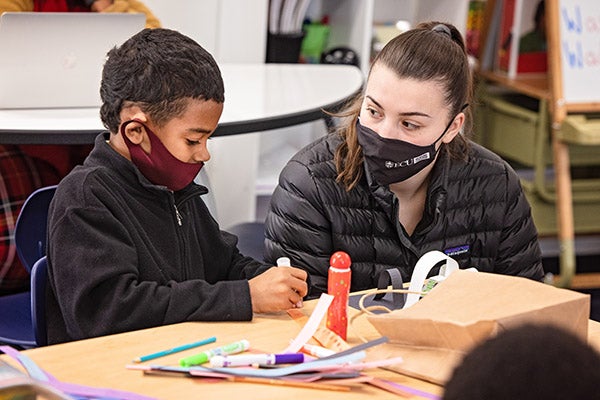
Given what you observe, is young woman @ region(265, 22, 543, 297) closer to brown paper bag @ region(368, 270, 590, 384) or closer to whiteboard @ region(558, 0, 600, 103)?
brown paper bag @ region(368, 270, 590, 384)

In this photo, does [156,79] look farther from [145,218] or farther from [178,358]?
[178,358]

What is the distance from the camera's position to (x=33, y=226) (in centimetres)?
208

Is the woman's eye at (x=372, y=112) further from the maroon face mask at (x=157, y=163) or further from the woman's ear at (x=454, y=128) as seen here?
the maroon face mask at (x=157, y=163)

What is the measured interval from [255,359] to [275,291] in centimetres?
24

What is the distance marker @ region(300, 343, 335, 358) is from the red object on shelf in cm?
7

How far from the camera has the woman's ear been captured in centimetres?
215

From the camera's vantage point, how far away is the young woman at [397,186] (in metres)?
2.04

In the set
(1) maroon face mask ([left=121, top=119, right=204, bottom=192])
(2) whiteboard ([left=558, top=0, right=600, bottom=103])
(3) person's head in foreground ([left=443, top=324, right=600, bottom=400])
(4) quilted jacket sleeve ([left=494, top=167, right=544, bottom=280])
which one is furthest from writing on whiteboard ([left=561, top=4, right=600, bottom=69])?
(3) person's head in foreground ([left=443, top=324, right=600, bottom=400])

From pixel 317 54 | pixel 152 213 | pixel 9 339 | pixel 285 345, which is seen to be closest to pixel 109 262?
→ pixel 152 213

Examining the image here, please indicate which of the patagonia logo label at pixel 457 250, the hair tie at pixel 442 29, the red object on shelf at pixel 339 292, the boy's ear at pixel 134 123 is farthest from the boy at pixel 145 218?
the hair tie at pixel 442 29

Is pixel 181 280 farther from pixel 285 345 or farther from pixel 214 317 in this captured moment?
pixel 285 345

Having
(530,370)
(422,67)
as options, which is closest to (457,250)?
(422,67)

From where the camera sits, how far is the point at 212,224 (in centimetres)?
195

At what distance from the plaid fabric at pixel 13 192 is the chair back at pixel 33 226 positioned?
1.18 feet
